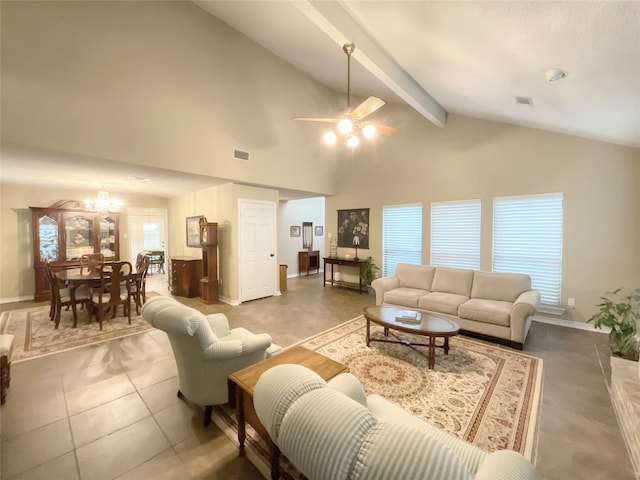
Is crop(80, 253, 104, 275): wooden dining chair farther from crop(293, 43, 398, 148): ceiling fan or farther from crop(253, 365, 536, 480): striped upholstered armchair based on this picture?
crop(253, 365, 536, 480): striped upholstered armchair

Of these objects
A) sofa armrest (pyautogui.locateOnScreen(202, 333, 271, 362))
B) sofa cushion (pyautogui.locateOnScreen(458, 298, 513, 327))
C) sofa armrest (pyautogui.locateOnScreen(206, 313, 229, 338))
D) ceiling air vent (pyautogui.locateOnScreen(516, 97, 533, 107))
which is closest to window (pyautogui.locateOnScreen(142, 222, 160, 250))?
sofa armrest (pyautogui.locateOnScreen(206, 313, 229, 338))

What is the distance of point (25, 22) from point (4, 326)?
4.03 meters

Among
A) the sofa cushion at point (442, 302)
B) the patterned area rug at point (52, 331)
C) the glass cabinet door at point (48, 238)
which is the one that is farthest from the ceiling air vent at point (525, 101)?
the glass cabinet door at point (48, 238)

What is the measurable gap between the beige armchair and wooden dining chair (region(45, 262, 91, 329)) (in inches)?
117

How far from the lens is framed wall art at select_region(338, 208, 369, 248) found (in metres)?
6.53

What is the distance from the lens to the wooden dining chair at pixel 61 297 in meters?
3.85

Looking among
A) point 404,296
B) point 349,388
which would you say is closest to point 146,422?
point 349,388

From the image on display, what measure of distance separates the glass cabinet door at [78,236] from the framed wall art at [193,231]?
2070 mm

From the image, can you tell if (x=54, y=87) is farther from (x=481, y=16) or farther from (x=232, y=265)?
(x=481, y=16)

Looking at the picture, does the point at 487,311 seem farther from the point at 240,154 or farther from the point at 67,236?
the point at 67,236

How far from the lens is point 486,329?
3.49m

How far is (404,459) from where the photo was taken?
67cm

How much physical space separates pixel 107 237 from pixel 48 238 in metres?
1.01

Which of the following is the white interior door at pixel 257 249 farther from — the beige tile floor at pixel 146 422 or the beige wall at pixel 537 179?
the beige wall at pixel 537 179
